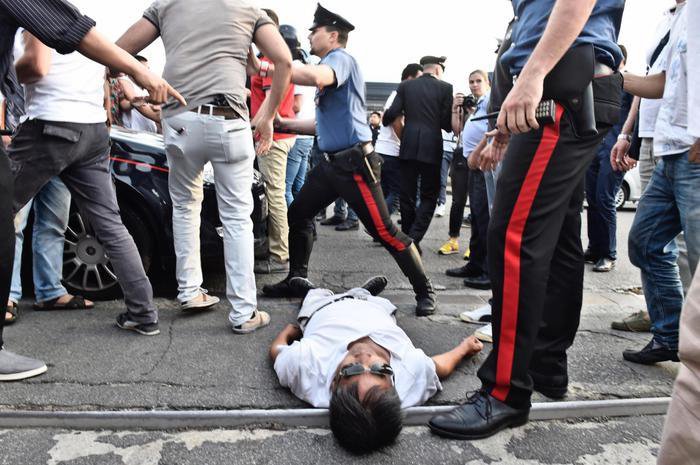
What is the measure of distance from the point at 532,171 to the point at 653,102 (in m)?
1.50

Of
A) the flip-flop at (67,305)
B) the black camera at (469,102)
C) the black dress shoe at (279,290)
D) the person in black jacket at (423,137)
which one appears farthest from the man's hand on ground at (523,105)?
the black camera at (469,102)

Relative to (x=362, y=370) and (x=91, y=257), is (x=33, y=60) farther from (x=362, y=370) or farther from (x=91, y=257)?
(x=362, y=370)

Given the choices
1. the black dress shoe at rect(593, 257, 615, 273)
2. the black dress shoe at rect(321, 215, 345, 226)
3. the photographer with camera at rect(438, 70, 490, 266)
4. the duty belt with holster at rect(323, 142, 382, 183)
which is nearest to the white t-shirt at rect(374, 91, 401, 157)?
the photographer with camera at rect(438, 70, 490, 266)

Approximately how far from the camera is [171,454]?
1901 millimetres

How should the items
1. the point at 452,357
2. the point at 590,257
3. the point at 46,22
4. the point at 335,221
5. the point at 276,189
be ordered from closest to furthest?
1. the point at 46,22
2. the point at 452,357
3. the point at 276,189
4. the point at 590,257
5. the point at 335,221

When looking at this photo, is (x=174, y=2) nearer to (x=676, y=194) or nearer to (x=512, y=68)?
(x=512, y=68)

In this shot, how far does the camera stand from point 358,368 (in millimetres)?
2125

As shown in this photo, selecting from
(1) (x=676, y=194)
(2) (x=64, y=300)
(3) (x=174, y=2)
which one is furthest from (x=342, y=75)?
(2) (x=64, y=300)

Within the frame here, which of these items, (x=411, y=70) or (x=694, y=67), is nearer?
(x=694, y=67)

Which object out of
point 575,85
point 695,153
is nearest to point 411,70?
point 695,153

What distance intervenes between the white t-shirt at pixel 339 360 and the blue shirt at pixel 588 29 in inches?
49.3

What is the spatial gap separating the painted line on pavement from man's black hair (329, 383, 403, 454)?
22 cm

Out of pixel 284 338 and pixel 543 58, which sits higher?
pixel 543 58

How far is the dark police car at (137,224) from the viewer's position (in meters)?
3.44
